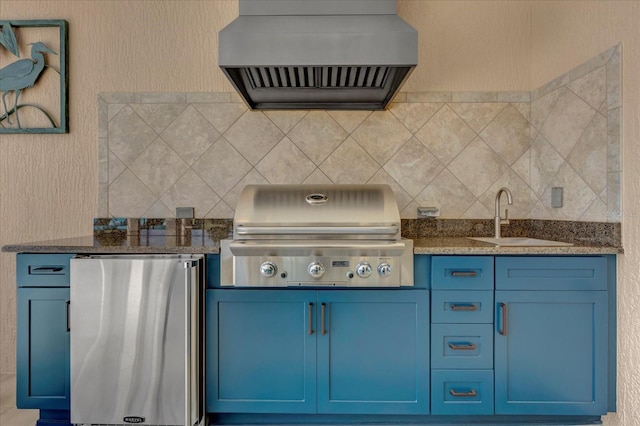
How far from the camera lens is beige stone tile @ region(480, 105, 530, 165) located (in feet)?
8.73

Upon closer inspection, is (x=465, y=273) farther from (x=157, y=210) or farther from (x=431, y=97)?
(x=157, y=210)

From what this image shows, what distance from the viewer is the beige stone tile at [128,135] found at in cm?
270

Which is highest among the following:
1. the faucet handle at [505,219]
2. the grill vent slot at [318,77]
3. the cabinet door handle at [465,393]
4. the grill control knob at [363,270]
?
the grill vent slot at [318,77]

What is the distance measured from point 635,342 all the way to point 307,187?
5.35 ft

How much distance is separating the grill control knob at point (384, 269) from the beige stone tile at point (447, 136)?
100 cm

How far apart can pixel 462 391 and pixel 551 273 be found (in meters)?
0.66

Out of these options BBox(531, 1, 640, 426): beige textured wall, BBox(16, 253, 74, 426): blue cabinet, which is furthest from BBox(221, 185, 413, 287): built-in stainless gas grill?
BBox(531, 1, 640, 426): beige textured wall

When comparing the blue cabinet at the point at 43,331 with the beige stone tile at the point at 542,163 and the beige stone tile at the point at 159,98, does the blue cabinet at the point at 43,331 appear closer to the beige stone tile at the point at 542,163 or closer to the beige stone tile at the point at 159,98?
the beige stone tile at the point at 159,98

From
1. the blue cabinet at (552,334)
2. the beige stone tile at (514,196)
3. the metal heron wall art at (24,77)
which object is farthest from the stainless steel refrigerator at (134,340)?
the beige stone tile at (514,196)

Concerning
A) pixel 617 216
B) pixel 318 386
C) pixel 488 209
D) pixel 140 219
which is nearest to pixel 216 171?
pixel 140 219

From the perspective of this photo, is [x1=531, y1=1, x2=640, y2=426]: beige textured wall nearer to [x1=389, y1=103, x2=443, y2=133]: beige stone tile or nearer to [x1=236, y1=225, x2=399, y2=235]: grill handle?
[x1=389, y1=103, x2=443, y2=133]: beige stone tile

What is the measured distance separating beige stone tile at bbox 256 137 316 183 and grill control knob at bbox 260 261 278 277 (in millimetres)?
837

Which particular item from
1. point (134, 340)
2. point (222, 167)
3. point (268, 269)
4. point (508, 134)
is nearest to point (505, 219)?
point (508, 134)

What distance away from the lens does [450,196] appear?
105 inches
